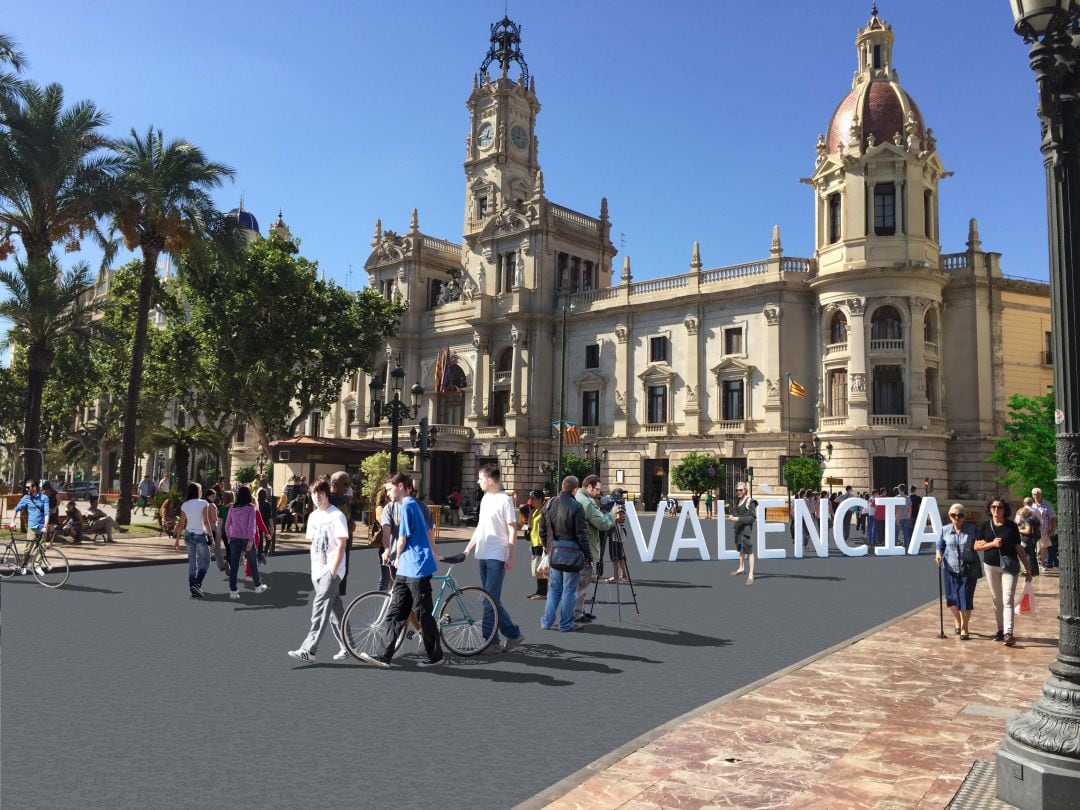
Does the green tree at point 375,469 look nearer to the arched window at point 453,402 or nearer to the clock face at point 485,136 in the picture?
the arched window at point 453,402

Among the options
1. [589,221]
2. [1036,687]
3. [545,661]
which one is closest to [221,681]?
[545,661]

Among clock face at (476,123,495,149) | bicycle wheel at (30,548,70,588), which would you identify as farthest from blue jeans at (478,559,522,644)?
clock face at (476,123,495,149)

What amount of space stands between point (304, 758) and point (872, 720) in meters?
4.39

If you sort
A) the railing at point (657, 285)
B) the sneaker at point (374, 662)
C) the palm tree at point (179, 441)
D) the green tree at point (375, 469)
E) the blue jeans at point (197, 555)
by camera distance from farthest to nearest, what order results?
1. the railing at point (657, 285)
2. the palm tree at point (179, 441)
3. the green tree at point (375, 469)
4. the blue jeans at point (197, 555)
5. the sneaker at point (374, 662)

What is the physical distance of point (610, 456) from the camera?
4881cm

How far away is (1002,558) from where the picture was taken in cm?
1064

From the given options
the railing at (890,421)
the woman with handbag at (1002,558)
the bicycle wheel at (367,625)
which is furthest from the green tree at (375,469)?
the railing at (890,421)

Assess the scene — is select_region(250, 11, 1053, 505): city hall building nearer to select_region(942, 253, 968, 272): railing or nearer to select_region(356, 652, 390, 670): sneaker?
select_region(942, 253, 968, 272): railing

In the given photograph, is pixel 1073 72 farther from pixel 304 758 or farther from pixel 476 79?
pixel 476 79

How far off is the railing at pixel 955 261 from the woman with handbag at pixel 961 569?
34.6 m

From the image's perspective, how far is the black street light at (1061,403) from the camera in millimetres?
4781

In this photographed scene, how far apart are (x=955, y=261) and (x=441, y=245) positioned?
3399 cm

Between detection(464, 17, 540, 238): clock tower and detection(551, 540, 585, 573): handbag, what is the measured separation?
47.1m

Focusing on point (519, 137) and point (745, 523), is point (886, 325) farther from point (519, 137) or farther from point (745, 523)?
point (519, 137)
